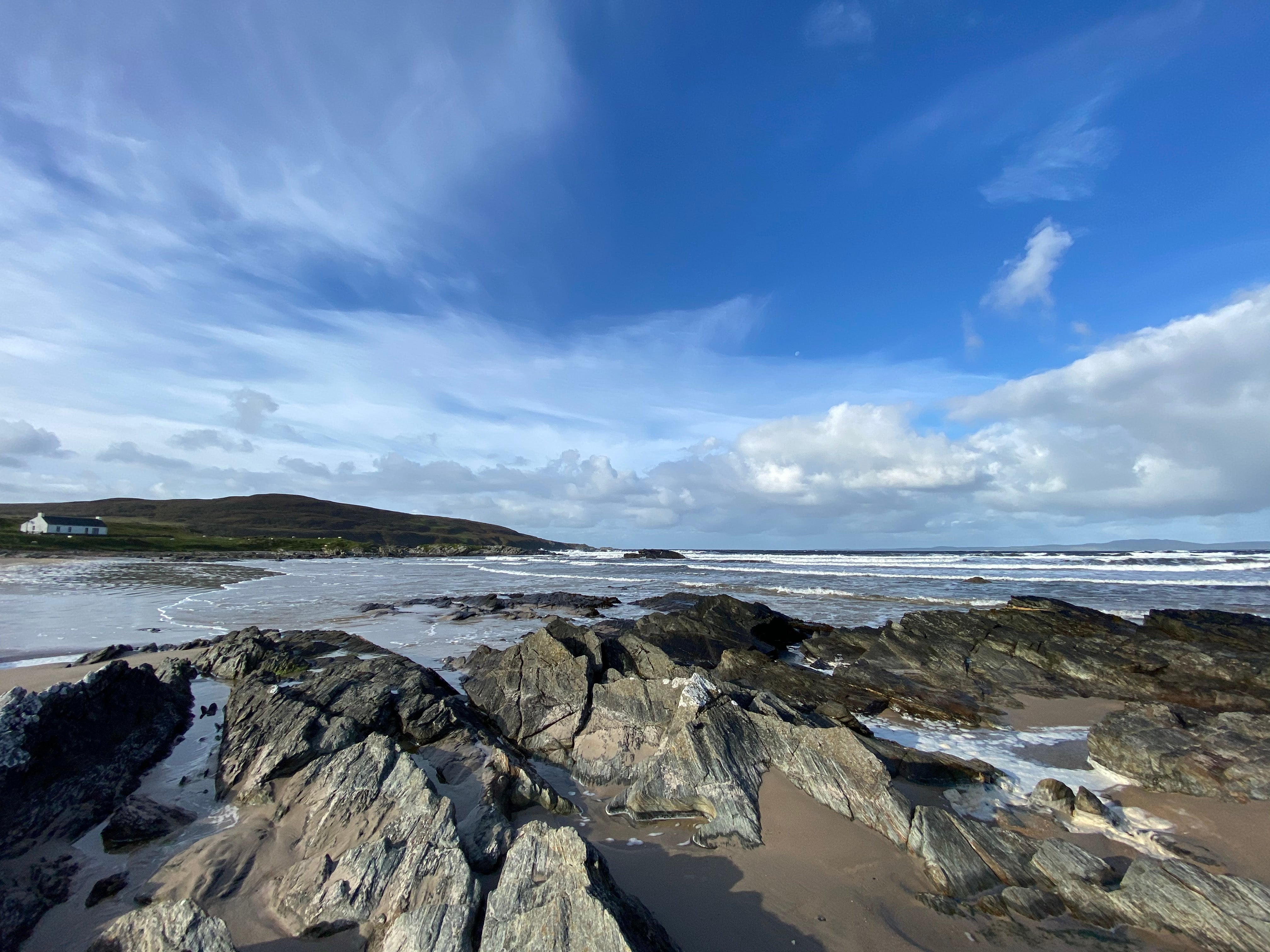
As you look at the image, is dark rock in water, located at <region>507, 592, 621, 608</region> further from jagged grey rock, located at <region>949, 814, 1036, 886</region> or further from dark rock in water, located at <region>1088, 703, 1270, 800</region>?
jagged grey rock, located at <region>949, 814, 1036, 886</region>

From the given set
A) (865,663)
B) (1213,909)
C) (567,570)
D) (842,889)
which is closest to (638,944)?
(842,889)

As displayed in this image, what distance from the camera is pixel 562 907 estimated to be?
471 cm

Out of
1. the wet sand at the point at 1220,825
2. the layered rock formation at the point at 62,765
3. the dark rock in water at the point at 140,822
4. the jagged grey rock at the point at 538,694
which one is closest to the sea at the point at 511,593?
the wet sand at the point at 1220,825

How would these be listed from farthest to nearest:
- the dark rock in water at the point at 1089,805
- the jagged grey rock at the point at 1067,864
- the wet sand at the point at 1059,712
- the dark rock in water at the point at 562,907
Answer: the wet sand at the point at 1059,712 < the dark rock in water at the point at 1089,805 < the jagged grey rock at the point at 1067,864 < the dark rock in water at the point at 562,907

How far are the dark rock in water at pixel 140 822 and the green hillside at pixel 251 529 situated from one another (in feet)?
321

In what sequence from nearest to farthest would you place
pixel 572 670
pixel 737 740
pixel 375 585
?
pixel 737 740 < pixel 572 670 < pixel 375 585

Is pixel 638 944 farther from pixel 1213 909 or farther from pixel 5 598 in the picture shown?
pixel 5 598

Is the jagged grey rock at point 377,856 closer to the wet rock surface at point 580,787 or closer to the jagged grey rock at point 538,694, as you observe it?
the wet rock surface at point 580,787

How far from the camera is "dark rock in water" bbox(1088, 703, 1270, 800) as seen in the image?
8547mm

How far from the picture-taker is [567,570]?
6988 centimetres

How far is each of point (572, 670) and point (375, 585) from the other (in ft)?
125

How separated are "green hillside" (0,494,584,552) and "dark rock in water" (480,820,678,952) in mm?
103133

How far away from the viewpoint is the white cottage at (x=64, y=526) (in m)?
97.9

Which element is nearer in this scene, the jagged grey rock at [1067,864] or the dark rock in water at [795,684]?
the jagged grey rock at [1067,864]
